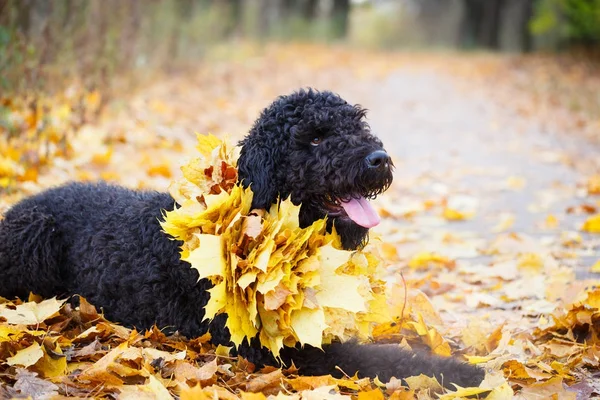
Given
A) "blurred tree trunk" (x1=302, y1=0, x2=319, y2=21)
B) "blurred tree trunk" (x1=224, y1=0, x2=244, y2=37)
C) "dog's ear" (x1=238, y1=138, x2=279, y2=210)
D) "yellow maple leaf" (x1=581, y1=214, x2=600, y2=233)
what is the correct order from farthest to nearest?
"blurred tree trunk" (x1=302, y1=0, x2=319, y2=21) → "blurred tree trunk" (x1=224, y1=0, x2=244, y2=37) → "yellow maple leaf" (x1=581, y1=214, x2=600, y2=233) → "dog's ear" (x1=238, y1=138, x2=279, y2=210)

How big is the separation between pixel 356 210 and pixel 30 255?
2113 mm

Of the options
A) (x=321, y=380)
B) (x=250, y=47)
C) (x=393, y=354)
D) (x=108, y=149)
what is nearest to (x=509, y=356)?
(x=393, y=354)

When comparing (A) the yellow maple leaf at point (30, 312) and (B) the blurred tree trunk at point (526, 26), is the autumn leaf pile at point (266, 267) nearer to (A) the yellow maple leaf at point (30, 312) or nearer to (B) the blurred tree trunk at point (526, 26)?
(A) the yellow maple leaf at point (30, 312)

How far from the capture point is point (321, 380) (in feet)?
10.4

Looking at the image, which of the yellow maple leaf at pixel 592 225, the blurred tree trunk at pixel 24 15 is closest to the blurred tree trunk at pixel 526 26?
the yellow maple leaf at pixel 592 225


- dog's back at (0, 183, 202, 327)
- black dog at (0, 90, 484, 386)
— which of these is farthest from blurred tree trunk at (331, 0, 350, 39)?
black dog at (0, 90, 484, 386)

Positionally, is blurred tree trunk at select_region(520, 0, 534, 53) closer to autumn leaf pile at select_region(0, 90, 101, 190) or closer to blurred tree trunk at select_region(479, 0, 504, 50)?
blurred tree trunk at select_region(479, 0, 504, 50)

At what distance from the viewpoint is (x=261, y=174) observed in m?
3.39

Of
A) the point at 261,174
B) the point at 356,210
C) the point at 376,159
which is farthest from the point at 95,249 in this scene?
the point at 376,159

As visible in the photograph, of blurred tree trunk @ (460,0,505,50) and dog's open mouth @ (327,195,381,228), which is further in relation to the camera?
blurred tree trunk @ (460,0,505,50)

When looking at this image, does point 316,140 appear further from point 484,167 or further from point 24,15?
point 484,167

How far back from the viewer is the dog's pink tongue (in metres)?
3.36

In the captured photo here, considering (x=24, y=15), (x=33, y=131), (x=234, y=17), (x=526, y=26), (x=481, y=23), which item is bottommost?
(x=33, y=131)

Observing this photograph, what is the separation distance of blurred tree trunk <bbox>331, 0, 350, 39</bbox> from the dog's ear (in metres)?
39.5
